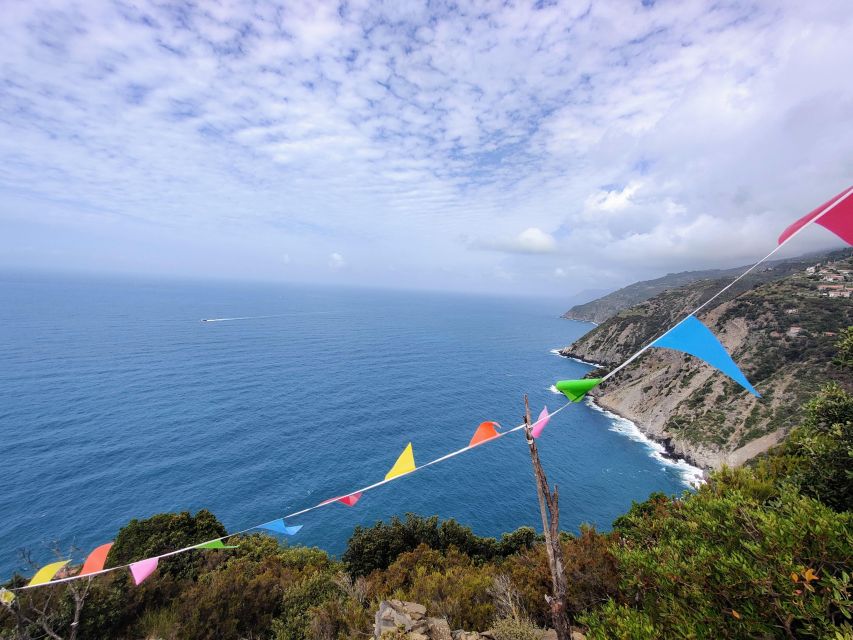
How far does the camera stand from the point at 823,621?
4809mm

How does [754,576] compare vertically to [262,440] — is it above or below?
above

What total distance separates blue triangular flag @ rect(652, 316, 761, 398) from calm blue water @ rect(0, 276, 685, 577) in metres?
30.2

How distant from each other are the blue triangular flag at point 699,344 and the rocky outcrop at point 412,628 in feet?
29.5

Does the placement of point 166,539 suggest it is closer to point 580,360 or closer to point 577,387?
point 577,387

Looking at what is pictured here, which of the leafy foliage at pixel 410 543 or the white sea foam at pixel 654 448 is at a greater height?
the leafy foliage at pixel 410 543

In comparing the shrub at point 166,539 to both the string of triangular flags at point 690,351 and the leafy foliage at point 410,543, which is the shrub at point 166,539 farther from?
the string of triangular flags at point 690,351

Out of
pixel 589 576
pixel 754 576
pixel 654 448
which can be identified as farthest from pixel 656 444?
pixel 754 576

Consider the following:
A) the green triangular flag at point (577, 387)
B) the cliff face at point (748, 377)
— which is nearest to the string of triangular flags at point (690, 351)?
the green triangular flag at point (577, 387)

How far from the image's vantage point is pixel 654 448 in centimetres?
5059

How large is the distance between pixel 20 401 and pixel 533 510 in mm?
60877

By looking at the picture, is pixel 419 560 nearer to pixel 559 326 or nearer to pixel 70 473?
pixel 70 473

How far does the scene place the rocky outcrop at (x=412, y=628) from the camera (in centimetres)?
915

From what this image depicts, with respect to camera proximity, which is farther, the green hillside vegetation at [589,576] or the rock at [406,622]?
the rock at [406,622]

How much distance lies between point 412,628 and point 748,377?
63011 millimetres
